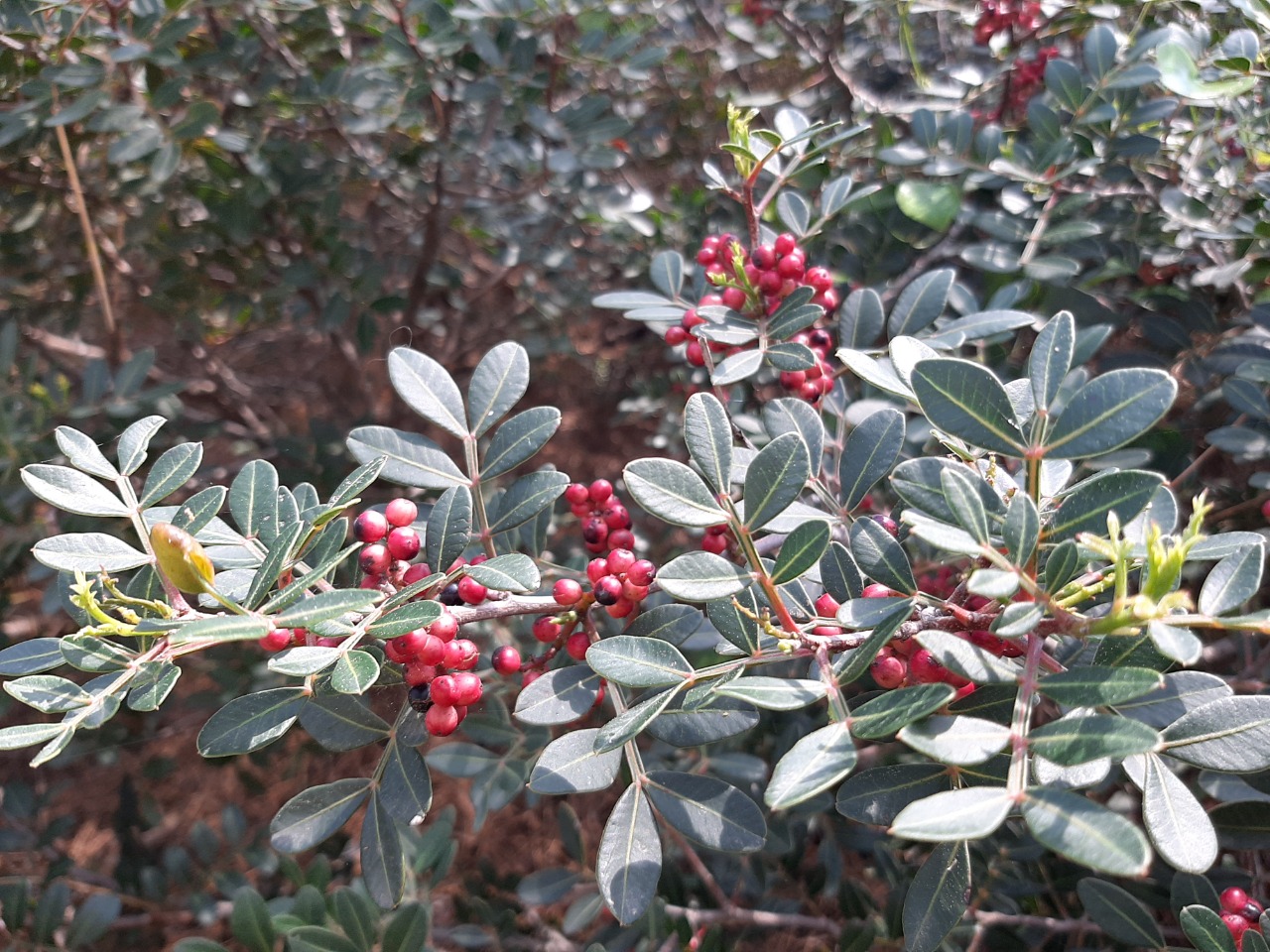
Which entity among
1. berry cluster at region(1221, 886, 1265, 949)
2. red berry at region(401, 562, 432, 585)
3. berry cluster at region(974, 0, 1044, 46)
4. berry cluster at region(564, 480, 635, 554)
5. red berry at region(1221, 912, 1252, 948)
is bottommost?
berry cluster at region(1221, 886, 1265, 949)

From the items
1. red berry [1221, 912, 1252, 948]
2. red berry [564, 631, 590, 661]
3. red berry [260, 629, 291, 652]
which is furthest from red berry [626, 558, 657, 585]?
red berry [1221, 912, 1252, 948]

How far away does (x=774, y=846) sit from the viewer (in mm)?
1393

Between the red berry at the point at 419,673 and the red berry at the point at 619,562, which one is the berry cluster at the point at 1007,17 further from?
the red berry at the point at 419,673

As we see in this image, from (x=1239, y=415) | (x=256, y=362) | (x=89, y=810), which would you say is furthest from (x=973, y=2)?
(x=89, y=810)

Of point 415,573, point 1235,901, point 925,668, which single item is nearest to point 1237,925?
point 1235,901

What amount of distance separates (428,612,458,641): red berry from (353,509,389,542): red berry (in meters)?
0.15

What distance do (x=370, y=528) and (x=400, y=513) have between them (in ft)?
0.13

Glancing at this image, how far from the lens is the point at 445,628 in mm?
788

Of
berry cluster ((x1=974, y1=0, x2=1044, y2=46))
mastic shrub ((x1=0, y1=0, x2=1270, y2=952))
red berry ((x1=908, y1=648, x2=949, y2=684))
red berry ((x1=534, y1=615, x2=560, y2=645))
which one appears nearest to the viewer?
mastic shrub ((x1=0, y1=0, x2=1270, y2=952))

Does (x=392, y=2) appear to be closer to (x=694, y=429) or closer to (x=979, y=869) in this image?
(x=694, y=429)

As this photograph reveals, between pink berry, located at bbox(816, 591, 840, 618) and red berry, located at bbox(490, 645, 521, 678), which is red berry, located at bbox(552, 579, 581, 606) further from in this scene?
pink berry, located at bbox(816, 591, 840, 618)

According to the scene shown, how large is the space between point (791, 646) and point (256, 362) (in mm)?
3260

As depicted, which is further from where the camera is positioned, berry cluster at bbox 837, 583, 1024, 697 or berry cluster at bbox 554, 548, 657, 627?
berry cluster at bbox 554, 548, 657, 627

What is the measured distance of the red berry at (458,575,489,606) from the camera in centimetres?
90
